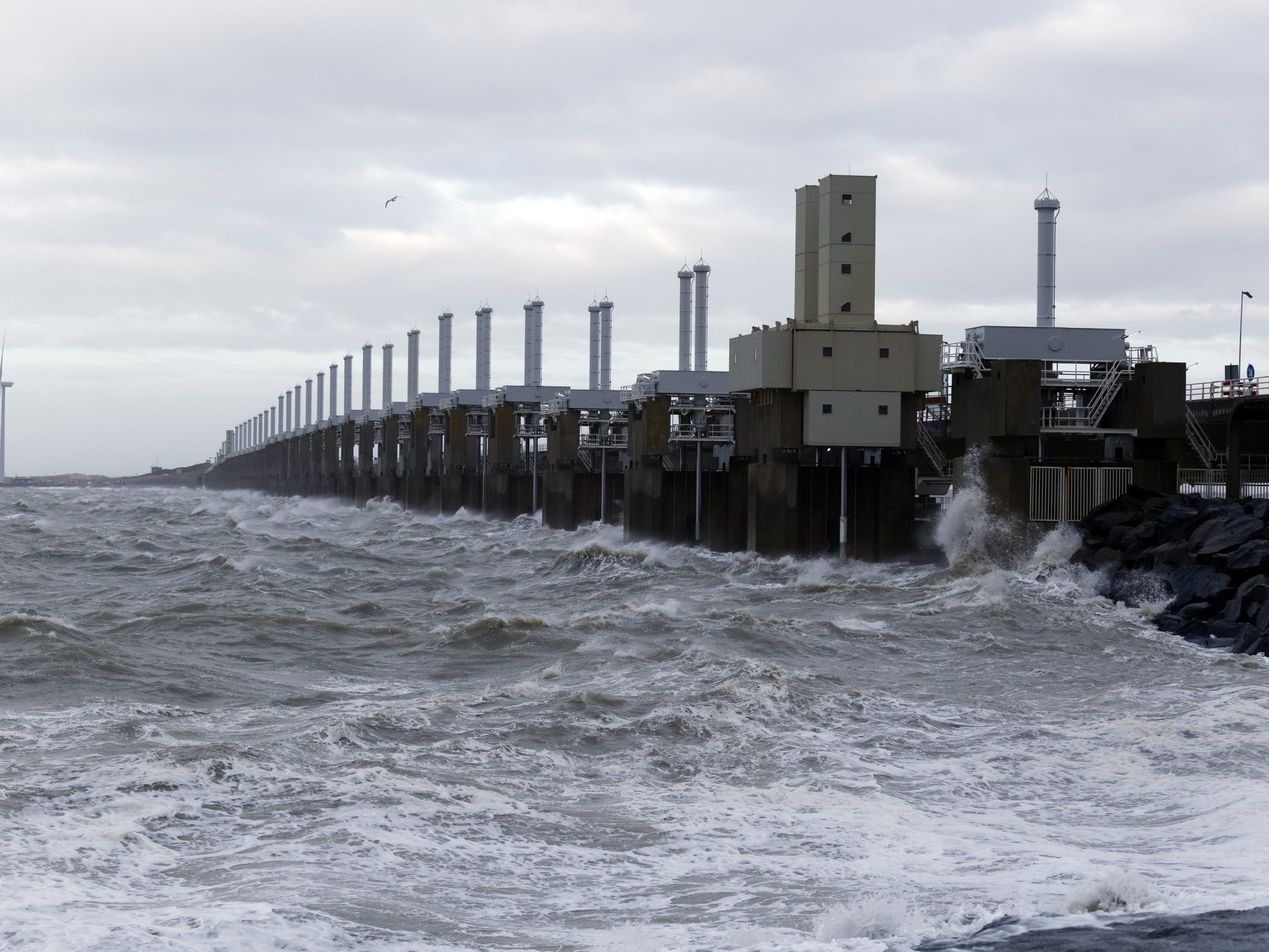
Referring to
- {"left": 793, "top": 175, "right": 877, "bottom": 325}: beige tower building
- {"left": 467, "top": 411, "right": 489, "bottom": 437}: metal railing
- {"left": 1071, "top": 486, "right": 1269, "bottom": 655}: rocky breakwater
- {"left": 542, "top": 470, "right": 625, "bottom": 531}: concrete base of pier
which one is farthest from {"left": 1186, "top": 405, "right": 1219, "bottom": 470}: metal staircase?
{"left": 467, "top": 411, "right": 489, "bottom": 437}: metal railing

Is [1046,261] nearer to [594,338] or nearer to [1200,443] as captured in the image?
[1200,443]

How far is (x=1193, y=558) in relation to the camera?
1022 inches

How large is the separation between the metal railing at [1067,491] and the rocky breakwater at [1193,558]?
0.35m

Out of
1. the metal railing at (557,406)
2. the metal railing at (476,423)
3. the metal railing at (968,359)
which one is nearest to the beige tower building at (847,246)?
the metal railing at (968,359)

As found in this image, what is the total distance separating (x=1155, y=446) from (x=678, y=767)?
79.2ft

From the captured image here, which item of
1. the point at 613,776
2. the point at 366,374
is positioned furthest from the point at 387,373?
the point at 613,776

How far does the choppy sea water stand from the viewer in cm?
865

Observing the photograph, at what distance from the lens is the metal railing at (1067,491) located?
31641 mm

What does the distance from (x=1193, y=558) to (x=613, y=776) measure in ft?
57.4

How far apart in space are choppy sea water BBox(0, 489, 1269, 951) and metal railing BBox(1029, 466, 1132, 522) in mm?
6339

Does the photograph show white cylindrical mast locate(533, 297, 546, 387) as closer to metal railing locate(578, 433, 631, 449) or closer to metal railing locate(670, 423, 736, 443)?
metal railing locate(578, 433, 631, 449)

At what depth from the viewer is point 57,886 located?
8.92 metres

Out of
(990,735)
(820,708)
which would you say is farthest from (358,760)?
(990,735)

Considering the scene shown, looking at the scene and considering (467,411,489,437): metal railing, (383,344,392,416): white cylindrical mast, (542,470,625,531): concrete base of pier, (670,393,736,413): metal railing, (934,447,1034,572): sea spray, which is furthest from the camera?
(383,344,392,416): white cylindrical mast
